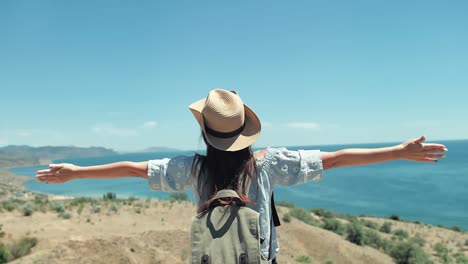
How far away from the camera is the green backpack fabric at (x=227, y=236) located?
A: 1.64m

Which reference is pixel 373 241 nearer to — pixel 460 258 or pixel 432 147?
pixel 460 258

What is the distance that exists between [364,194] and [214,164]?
225 ft

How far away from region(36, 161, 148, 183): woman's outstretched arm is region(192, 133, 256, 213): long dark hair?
36cm

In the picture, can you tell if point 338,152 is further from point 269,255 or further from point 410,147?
point 269,255

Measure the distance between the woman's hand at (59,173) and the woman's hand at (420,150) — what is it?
200cm

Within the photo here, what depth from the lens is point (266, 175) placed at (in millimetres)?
2006

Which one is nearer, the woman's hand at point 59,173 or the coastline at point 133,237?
the woman's hand at point 59,173

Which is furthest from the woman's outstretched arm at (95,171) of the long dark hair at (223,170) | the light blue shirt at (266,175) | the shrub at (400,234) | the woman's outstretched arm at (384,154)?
the shrub at (400,234)

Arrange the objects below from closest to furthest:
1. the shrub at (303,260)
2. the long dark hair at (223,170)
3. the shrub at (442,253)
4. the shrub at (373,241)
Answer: the long dark hair at (223,170) < the shrub at (303,260) < the shrub at (442,253) < the shrub at (373,241)

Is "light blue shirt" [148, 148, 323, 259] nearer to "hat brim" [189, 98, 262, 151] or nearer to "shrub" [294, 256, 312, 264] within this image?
"hat brim" [189, 98, 262, 151]

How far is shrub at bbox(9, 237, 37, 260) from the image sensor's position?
943cm

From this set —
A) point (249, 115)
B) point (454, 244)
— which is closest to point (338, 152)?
point (249, 115)

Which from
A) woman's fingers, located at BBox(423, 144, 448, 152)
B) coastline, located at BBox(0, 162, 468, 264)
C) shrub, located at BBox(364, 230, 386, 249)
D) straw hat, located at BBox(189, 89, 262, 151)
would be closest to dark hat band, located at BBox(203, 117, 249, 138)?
straw hat, located at BBox(189, 89, 262, 151)

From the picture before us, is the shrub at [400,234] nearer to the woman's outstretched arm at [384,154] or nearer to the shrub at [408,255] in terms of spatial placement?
the shrub at [408,255]
